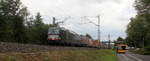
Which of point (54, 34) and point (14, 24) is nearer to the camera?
point (54, 34)

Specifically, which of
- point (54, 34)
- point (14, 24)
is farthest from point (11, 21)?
point (54, 34)

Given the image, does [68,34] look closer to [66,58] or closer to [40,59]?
[66,58]

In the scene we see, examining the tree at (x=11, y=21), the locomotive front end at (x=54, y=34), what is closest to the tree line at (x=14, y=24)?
the tree at (x=11, y=21)

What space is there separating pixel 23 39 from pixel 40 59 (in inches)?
2676

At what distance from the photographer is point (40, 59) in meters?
14.7

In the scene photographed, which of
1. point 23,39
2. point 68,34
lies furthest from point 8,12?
point 68,34

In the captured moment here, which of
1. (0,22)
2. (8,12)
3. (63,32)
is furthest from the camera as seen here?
(8,12)

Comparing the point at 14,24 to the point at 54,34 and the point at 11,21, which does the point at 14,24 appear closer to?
the point at 11,21

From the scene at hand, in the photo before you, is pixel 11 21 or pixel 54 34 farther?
pixel 11 21

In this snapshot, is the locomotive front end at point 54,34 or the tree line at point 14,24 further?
the tree line at point 14,24

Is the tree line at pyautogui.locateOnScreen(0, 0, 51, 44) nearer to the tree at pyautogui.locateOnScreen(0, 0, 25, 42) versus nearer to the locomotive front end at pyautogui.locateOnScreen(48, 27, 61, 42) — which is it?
the tree at pyautogui.locateOnScreen(0, 0, 25, 42)

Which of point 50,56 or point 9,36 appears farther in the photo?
point 9,36

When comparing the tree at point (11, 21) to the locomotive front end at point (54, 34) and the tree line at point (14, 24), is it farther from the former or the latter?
the locomotive front end at point (54, 34)

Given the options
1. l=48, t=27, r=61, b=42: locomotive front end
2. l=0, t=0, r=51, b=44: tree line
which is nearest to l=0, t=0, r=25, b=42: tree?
l=0, t=0, r=51, b=44: tree line
